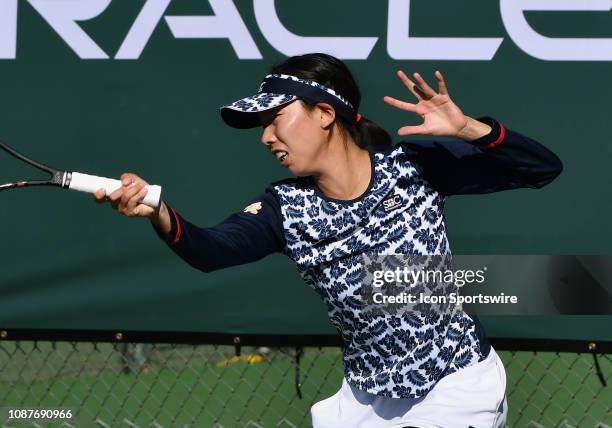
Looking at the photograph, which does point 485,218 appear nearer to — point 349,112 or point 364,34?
point 364,34

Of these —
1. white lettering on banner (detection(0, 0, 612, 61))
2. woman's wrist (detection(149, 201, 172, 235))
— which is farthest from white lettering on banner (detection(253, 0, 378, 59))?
woman's wrist (detection(149, 201, 172, 235))

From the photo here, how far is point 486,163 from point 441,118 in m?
0.19

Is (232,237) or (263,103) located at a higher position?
(263,103)

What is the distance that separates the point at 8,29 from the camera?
4219 mm

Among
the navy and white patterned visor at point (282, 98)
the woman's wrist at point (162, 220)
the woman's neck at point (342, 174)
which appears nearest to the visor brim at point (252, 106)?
the navy and white patterned visor at point (282, 98)

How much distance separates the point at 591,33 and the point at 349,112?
4.11 feet

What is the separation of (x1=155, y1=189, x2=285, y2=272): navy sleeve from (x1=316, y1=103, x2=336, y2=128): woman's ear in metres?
0.24

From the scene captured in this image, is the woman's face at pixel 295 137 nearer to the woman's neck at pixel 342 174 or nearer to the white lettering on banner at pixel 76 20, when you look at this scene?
the woman's neck at pixel 342 174

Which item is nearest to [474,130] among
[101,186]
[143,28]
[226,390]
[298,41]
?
[101,186]

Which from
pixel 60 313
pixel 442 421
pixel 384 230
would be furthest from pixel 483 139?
pixel 60 313

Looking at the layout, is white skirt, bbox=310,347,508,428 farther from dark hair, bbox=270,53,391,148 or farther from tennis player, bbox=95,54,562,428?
dark hair, bbox=270,53,391,148

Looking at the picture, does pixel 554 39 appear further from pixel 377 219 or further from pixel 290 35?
pixel 377 219

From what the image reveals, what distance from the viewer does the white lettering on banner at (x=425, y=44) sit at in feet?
13.3

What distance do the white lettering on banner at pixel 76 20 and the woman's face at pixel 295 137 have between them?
131 cm
